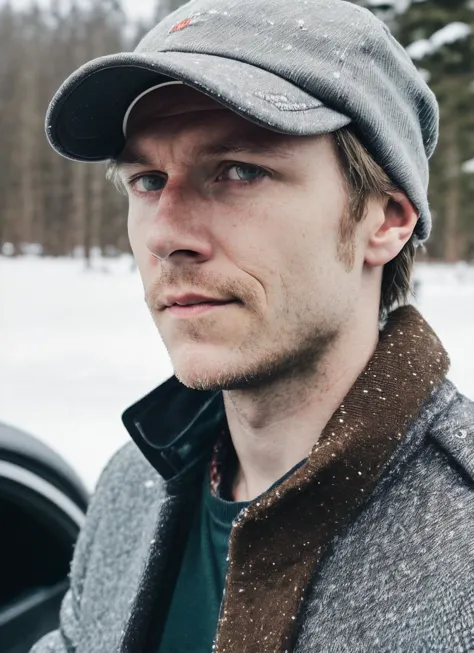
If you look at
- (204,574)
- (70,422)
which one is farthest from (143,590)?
(70,422)

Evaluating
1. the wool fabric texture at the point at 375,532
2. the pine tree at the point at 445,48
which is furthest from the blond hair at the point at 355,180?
the pine tree at the point at 445,48

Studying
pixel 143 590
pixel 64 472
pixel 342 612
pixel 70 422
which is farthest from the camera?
pixel 70 422

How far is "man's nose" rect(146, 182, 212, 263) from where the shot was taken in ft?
4.76

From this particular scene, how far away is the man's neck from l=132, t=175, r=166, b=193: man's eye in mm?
535

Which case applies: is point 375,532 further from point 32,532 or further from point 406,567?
point 32,532

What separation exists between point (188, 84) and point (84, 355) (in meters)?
7.96

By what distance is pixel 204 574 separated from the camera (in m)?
1.65

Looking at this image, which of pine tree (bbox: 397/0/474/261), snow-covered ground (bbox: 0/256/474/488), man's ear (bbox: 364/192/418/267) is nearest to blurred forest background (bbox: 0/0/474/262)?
pine tree (bbox: 397/0/474/261)

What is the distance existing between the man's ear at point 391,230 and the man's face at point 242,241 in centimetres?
15

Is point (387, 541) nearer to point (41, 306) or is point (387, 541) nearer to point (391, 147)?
point (391, 147)

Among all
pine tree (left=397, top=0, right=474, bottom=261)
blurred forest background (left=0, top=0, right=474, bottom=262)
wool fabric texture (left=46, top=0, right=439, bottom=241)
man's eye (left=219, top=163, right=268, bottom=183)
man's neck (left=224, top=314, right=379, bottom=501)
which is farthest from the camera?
blurred forest background (left=0, top=0, right=474, bottom=262)

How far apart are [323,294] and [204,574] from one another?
0.75 meters

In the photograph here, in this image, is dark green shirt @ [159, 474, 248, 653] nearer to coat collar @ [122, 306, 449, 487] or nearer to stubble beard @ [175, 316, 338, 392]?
coat collar @ [122, 306, 449, 487]

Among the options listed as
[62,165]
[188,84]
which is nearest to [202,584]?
[188,84]
